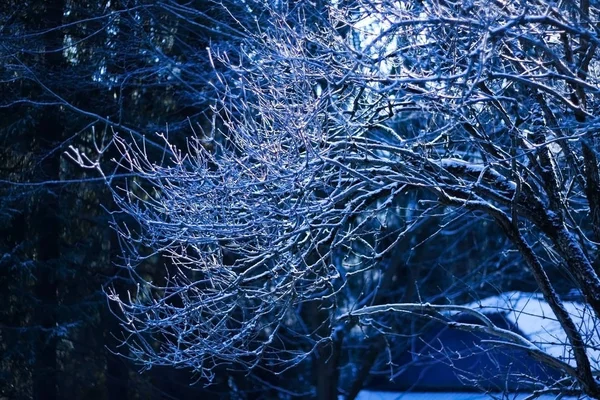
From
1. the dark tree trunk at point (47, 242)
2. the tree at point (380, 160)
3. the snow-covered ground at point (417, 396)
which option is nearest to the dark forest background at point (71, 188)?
the dark tree trunk at point (47, 242)

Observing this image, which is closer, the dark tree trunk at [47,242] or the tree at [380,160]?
the tree at [380,160]

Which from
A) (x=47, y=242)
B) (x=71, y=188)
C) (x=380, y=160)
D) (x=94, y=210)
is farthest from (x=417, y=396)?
(x=380, y=160)

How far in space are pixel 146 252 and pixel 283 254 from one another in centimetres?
873

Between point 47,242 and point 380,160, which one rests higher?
point 380,160

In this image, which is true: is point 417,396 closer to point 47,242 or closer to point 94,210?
point 94,210

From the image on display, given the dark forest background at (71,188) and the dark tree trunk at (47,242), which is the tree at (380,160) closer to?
the dark forest background at (71,188)

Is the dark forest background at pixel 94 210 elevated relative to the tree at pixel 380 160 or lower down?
lower down

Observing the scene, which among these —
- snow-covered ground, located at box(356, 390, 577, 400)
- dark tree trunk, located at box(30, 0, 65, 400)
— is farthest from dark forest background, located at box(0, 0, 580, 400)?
snow-covered ground, located at box(356, 390, 577, 400)

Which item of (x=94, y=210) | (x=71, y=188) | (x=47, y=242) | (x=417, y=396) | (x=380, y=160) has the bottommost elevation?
(x=47, y=242)

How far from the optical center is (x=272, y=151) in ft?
19.9

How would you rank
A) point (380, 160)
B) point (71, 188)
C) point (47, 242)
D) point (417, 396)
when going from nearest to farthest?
point (380, 160)
point (417, 396)
point (71, 188)
point (47, 242)

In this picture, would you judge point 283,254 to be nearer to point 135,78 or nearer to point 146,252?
point 135,78

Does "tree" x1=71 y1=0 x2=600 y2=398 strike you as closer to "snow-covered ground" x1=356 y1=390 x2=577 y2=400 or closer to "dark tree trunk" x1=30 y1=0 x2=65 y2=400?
"snow-covered ground" x1=356 y1=390 x2=577 y2=400

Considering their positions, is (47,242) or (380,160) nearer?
(380,160)
